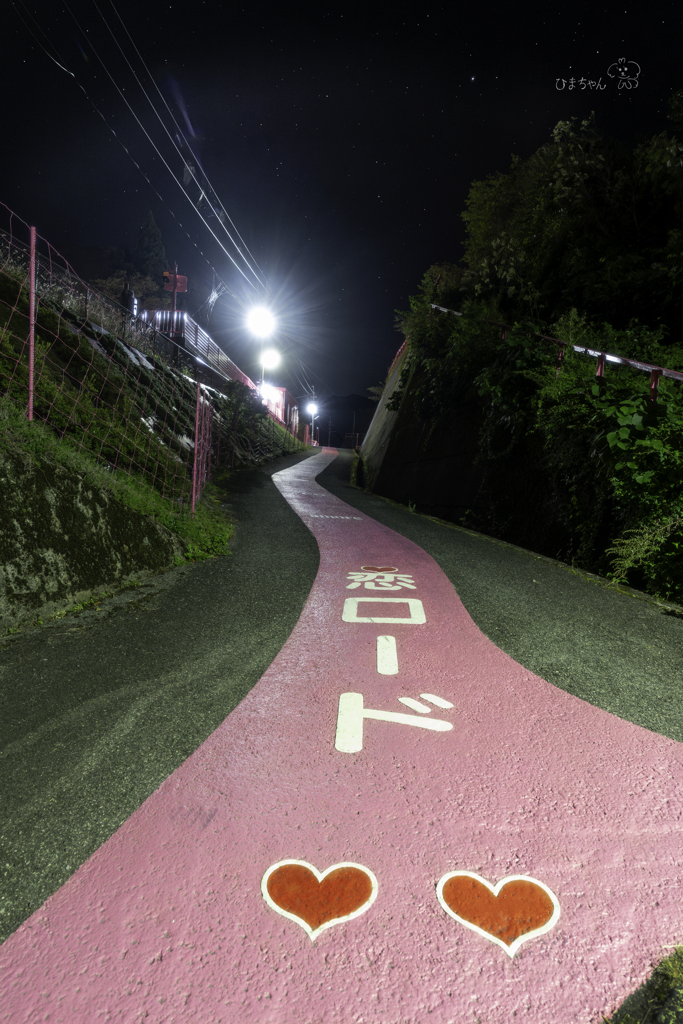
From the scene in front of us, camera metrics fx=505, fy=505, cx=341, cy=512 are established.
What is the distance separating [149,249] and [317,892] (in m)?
93.7

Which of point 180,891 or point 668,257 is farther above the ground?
point 668,257

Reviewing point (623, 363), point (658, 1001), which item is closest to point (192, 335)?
point (623, 363)

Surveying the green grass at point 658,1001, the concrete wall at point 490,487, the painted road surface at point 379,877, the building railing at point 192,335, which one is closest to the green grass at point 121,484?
the painted road surface at point 379,877

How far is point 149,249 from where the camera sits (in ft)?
261

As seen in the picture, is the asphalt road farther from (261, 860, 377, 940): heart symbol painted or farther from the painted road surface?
(261, 860, 377, 940): heart symbol painted

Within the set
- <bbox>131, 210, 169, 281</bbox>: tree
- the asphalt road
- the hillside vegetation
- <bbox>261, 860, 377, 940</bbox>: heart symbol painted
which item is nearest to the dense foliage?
the asphalt road

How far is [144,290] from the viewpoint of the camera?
Answer: 243 feet

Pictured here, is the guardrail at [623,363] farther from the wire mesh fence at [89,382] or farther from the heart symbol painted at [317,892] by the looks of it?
the heart symbol painted at [317,892]

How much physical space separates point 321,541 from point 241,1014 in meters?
6.07

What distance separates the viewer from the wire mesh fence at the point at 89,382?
6.18m

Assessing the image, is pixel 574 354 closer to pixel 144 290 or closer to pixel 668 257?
pixel 668 257

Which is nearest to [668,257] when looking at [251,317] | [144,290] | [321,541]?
[321,541]

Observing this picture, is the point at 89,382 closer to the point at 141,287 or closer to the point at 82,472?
the point at 82,472

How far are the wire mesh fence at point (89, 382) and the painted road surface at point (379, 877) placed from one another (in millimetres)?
4471
